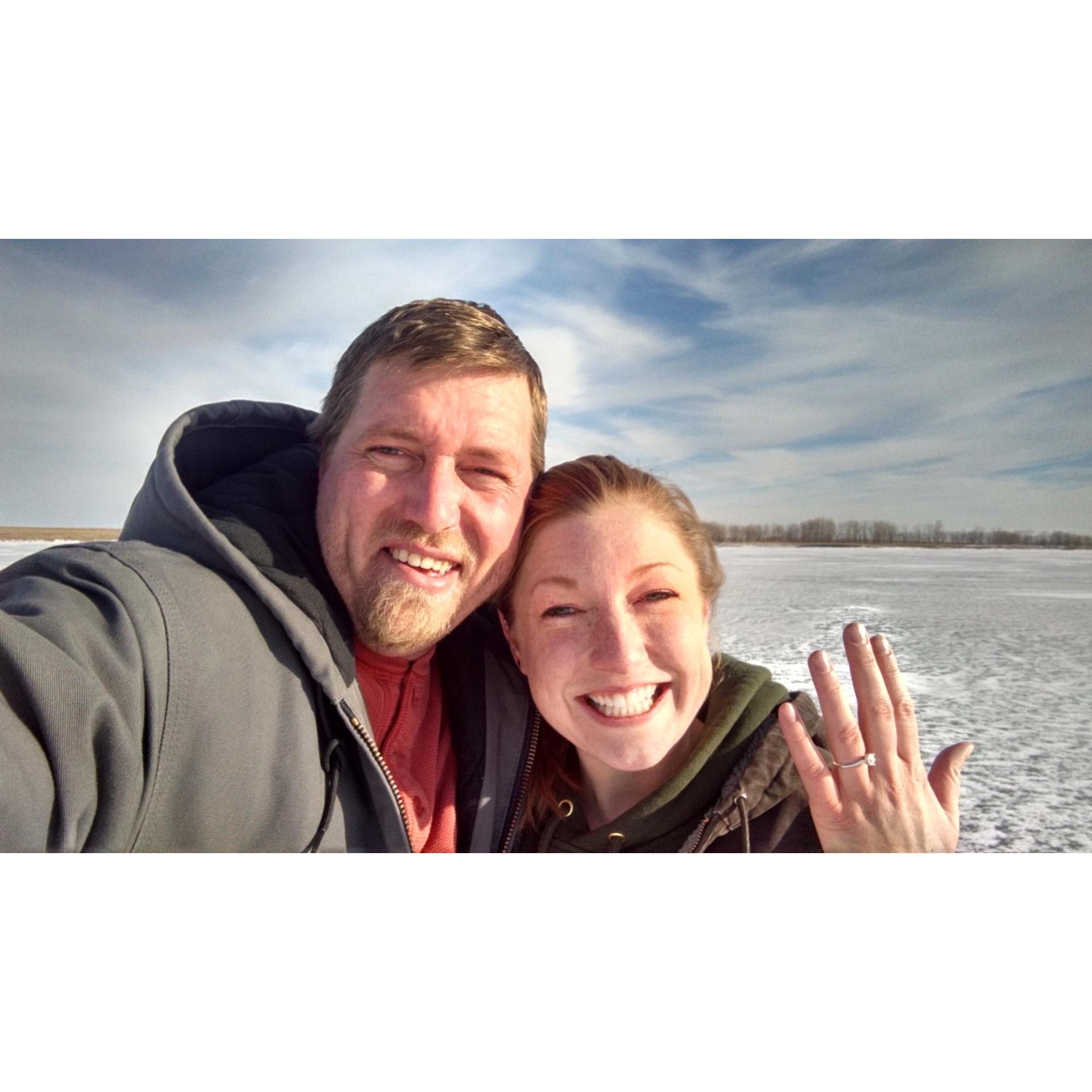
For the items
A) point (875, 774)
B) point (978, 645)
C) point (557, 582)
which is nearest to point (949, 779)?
point (875, 774)

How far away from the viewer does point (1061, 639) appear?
2811 millimetres

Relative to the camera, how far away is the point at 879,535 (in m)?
2.97

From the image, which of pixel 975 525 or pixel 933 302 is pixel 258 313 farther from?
pixel 975 525

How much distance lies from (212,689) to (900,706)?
1680 millimetres

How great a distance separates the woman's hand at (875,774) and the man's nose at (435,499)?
0.97 metres

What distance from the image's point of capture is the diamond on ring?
2.05 meters

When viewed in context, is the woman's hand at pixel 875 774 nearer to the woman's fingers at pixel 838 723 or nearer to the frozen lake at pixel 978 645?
the woman's fingers at pixel 838 723

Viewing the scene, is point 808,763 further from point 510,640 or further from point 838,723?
point 510,640

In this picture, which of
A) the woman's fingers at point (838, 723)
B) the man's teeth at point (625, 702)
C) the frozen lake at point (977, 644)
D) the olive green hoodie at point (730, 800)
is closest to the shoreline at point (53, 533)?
the frozen lake at point (977, 644)

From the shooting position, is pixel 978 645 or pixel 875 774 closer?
pixel 875 774

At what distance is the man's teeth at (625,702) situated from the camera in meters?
2.06

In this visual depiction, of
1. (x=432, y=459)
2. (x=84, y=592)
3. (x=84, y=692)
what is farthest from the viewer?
(x=432, y=459)
